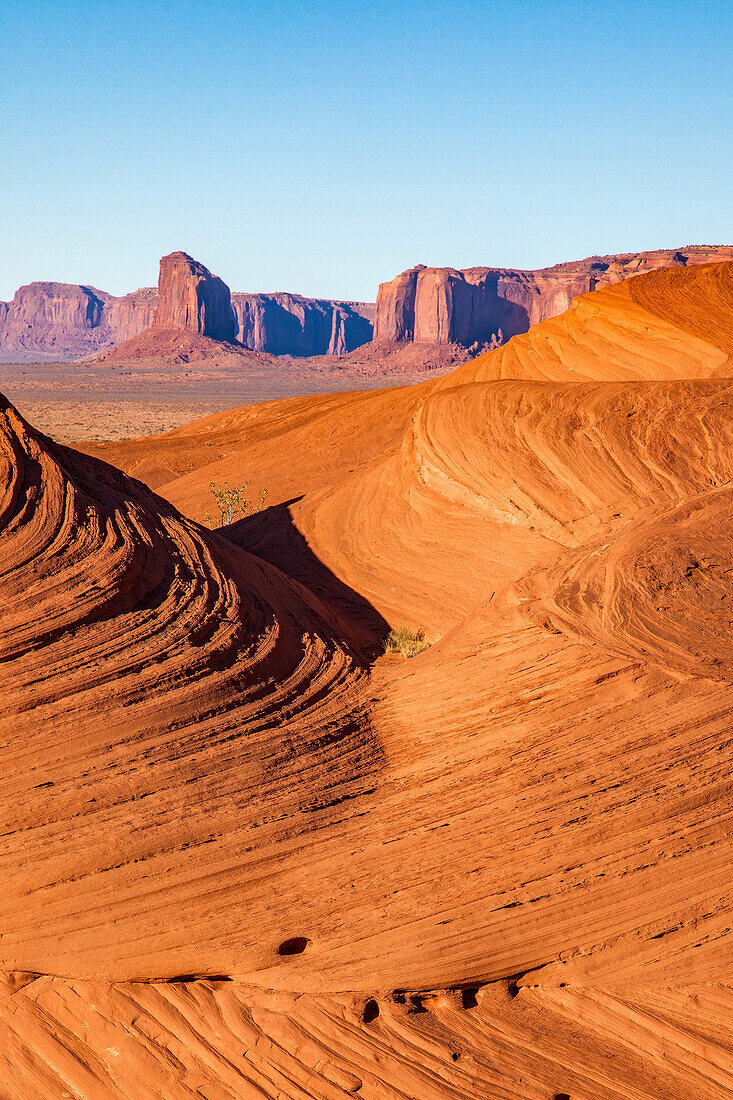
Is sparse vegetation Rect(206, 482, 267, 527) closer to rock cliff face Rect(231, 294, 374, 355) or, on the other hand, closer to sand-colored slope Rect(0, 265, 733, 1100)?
sand-colored slope Rect(0, 265, 733, 1100)

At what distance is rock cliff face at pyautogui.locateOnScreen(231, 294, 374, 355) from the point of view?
180 meters

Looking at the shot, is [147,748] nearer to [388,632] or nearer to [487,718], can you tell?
[487,718]

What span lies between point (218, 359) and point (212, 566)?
130 metres

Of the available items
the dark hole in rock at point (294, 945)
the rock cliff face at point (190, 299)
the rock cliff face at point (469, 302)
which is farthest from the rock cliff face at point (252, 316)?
the dark hole in rock at point (294, 945)

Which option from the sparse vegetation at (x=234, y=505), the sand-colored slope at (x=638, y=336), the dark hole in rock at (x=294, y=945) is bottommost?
the dark hole in rock at (x=294, y=945)

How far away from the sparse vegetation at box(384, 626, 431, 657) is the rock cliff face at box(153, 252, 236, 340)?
144 m

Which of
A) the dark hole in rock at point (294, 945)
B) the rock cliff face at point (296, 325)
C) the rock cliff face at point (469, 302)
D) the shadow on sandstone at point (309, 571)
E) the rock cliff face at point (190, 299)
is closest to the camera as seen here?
the dark hole in rock at point (294, 945)

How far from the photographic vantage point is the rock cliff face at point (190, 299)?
483 feet

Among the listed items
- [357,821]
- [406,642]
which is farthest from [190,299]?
[357,821]

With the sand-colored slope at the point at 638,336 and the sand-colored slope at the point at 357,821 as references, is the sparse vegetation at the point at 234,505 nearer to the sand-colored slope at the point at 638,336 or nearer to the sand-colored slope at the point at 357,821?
the sand-colored slope at the point at 638,336

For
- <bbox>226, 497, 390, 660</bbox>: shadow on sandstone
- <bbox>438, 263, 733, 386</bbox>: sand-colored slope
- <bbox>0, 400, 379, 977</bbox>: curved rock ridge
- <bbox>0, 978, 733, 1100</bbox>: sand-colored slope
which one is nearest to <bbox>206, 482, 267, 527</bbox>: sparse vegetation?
<bbox>226, 497, 390, 660</bbox>: shadow on sandstone

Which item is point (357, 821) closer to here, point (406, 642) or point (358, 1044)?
point (358, 1044)

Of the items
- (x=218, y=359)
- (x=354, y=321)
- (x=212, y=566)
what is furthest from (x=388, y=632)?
(x=354, y=321)

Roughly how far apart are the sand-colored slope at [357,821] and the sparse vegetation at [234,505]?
9.45 metres
